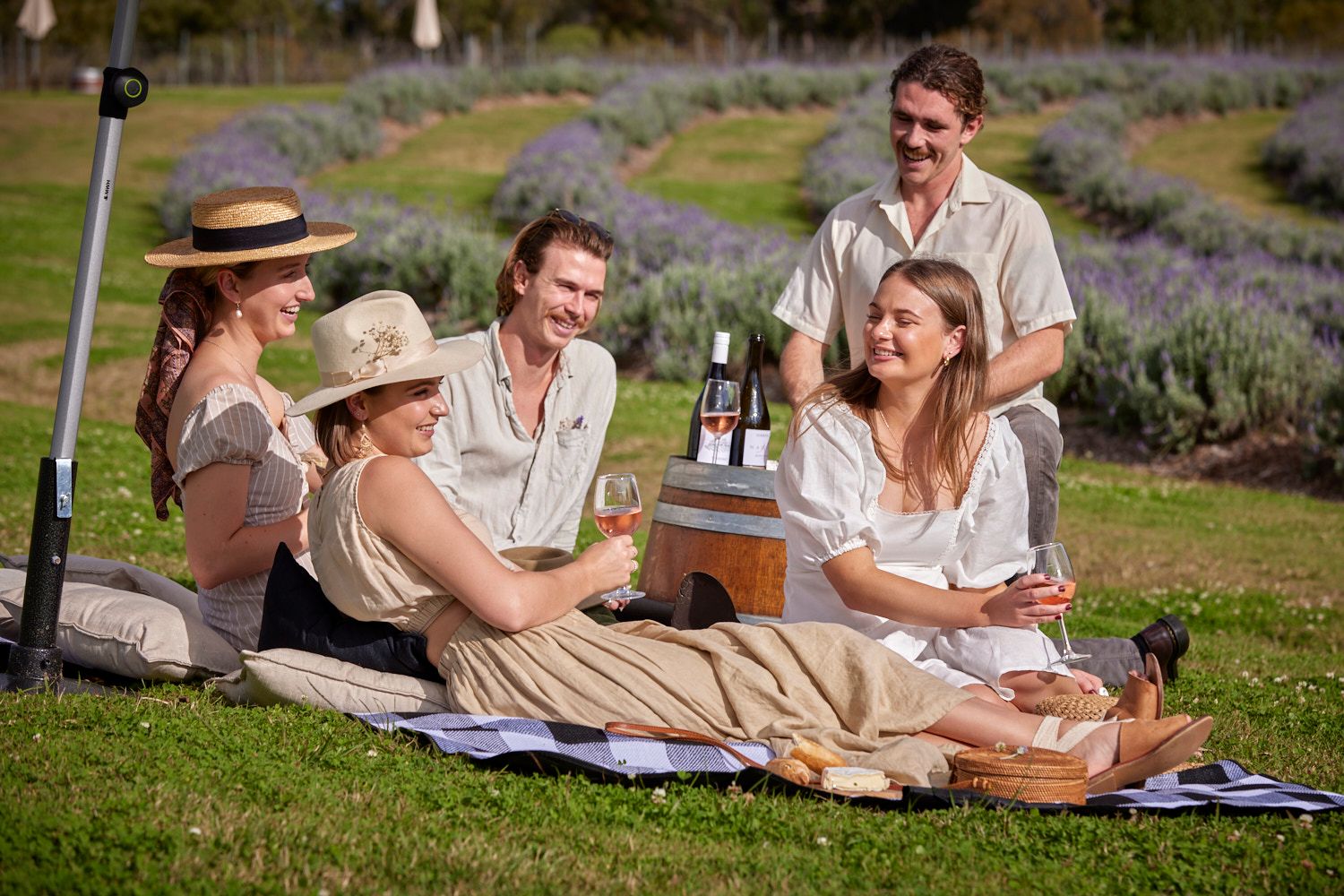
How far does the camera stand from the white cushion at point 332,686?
13.9 ft

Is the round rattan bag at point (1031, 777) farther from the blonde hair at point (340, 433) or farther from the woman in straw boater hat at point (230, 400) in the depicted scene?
the woman in straw boater hat at point (230, 400)

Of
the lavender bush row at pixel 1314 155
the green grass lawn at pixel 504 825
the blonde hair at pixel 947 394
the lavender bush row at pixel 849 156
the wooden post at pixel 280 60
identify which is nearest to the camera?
the green grass lawn at pixel 504 825

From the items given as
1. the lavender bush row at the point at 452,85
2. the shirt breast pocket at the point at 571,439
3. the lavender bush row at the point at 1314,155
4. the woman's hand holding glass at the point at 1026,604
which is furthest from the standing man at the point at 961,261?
the lavender bush row at the point at 452,85

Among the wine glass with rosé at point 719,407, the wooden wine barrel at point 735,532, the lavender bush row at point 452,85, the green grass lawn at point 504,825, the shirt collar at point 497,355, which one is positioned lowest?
the green grass lawn at point 504,825

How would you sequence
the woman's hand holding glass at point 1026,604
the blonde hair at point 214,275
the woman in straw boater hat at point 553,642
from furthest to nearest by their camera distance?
the blonde hair at point 214,275 → the woman's hand holding glass at point 1026,604 → the woman in straw boater hat at point 553,642

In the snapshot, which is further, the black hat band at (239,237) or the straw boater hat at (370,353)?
the black hat band at (239,237)

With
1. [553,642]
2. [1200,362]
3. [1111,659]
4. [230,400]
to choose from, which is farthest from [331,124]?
[553,642]

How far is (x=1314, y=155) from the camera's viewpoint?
25.9 meters

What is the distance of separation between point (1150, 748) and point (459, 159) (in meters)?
27.6

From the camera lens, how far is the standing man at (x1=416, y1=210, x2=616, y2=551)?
17.2 feet

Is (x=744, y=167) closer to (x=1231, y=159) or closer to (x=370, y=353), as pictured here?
(x=1231, y=159)

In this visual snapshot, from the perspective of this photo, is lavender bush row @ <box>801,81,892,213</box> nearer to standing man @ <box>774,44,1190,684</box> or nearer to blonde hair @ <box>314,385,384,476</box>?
standing man @ <box>774,44,1190,684</box>

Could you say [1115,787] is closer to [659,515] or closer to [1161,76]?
[659,515]

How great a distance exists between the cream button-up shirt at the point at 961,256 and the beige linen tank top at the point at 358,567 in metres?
2.32
